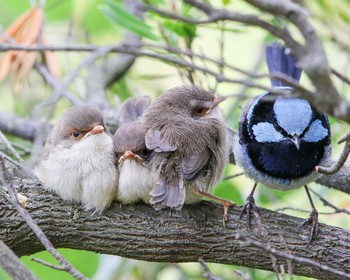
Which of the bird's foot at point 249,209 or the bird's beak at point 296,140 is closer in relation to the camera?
the bird's foot at point 249,209

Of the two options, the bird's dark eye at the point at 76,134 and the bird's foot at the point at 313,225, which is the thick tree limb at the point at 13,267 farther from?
the bird's foot at the point at 313,225

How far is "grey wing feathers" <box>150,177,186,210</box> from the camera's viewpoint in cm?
294

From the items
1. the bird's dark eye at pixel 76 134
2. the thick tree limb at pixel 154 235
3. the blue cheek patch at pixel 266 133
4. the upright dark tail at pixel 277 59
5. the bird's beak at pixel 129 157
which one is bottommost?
the thick tree limb at pixel 154 235

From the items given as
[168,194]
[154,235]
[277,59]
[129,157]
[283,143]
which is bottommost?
[154,235]

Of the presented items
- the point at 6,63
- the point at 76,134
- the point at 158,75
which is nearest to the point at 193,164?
the point at 76,134

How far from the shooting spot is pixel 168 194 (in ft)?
9.75

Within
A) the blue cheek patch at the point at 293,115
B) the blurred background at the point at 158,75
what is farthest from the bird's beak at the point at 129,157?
the blue cheek patch at the point at 293,115

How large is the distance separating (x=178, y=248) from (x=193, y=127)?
0.56 metres

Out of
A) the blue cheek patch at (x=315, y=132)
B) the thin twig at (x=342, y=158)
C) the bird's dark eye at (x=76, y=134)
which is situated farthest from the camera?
the blue cheek patch at (x=315, y=132)

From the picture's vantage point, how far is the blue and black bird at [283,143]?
3.38 m

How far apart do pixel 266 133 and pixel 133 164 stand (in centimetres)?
86

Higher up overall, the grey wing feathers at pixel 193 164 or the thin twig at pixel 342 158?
the thin twig at pixel 342 158

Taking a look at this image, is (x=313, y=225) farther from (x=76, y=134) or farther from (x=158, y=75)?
(x=158, y=75)

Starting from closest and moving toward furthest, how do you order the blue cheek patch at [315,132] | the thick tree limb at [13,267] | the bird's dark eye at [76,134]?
the thick tree limb at [13,267], the bird's dark eye at [76,134], the blue cheek patch at [315,132]
